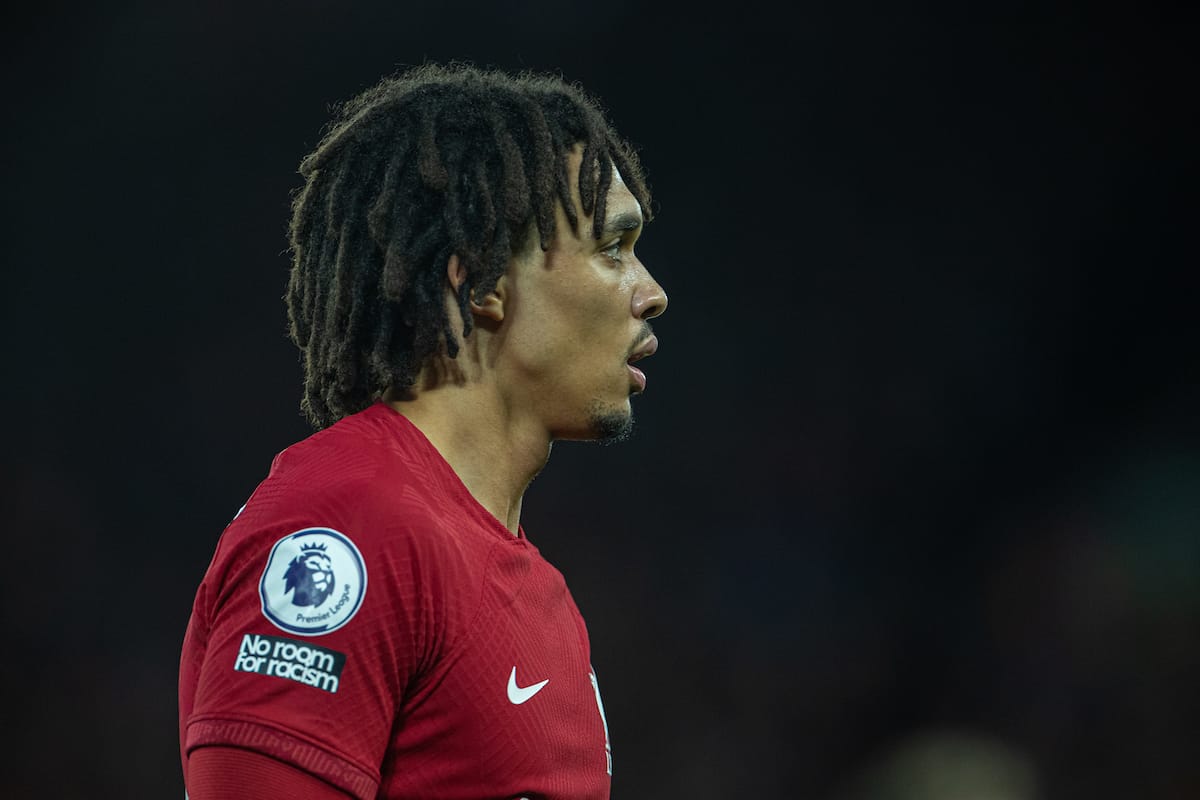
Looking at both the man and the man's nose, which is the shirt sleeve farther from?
the man's nose

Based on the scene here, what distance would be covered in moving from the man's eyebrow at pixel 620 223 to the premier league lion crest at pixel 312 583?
600 millimetres

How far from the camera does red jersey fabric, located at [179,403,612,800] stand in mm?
1108

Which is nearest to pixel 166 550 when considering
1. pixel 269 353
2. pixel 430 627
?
pixel 269 353

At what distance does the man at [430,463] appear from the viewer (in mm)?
1122

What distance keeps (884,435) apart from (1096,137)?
1.35m

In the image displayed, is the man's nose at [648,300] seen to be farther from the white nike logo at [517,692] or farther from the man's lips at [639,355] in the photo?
the white nike logo at [517,692]

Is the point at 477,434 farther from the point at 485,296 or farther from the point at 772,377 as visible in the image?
the point at 772,377

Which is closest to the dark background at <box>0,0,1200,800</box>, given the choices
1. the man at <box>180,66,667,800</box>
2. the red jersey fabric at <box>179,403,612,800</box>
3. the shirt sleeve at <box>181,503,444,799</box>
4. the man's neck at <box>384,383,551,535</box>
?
the man at <box>180,66,667,800</box>

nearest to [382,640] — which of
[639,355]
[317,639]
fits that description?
[317,639]

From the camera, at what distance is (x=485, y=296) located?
150 centimetres

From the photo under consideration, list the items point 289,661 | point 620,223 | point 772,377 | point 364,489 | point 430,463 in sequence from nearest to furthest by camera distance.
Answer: point 289,661 < point 364,489 < point 430,463 < point 620,223 < point 772,377

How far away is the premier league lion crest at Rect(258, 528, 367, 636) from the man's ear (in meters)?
0.43

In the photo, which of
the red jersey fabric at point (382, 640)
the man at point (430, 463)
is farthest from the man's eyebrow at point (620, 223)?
the red jersey fabric at point (382, 640)

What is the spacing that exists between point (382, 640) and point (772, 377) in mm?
3305
